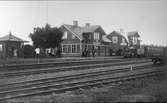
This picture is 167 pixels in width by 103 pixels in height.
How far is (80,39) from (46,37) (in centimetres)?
867

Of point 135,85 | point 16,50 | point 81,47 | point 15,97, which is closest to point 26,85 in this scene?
point 15,97

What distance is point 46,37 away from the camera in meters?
44.6

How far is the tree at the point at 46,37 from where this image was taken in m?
44.7

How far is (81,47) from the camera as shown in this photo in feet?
165

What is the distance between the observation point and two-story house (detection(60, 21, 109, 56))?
50.6 meters

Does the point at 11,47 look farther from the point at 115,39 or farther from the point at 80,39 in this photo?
the point at 115,39

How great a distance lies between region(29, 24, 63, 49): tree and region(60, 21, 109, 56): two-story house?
222 inches

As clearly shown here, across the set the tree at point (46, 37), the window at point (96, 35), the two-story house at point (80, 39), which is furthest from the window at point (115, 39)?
the tree at point (46, 37)

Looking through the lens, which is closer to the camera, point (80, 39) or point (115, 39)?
point (80, 39)

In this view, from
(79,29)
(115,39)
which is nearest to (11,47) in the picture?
(79,29)

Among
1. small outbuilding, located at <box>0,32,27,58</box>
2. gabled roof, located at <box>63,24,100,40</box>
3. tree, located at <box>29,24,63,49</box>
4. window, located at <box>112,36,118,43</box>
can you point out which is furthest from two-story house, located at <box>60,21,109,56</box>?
small outbuilding, located at <box>0,32,27,58</box>

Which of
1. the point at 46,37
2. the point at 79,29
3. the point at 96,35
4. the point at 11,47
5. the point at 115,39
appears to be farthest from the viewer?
the point at 115,39

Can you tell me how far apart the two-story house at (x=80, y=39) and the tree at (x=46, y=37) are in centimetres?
563

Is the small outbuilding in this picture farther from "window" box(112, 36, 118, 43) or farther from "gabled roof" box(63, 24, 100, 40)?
"window" box(112, 36, 118, 43)
